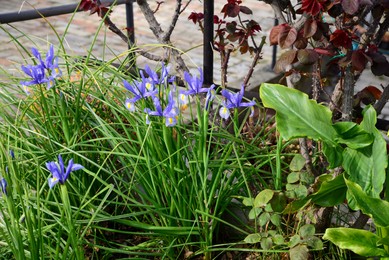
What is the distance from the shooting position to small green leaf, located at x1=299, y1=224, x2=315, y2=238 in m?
1.86

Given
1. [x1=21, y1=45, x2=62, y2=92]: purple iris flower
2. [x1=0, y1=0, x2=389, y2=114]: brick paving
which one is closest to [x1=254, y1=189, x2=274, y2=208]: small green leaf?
[x1=21, y1=45, x2=62, y2=92]: purple iris flower

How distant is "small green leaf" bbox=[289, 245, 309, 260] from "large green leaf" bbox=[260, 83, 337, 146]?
1.07 feet

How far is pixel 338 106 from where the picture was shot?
2344 millimetres

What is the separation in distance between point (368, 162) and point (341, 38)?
390mm

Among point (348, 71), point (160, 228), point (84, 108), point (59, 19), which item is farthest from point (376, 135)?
point (59, 19)

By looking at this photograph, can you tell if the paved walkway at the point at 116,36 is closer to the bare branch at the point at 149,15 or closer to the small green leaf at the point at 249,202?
the bare branch at the point at 149,15

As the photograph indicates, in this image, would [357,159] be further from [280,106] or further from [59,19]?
[59,19]

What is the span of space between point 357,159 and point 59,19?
4.69m

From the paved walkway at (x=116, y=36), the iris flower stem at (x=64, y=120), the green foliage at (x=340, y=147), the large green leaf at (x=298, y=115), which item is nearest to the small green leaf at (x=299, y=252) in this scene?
the green foliage at (x=340, y=147)

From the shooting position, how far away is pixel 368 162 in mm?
1891

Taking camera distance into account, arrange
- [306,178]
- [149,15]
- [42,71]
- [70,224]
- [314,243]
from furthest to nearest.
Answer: [149,15]
[42,71]
[306,178]
[314,243]
[70,224]

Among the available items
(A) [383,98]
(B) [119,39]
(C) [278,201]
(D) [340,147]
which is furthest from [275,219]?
(B) [119,39]

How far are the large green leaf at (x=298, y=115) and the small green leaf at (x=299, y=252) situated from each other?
326mm

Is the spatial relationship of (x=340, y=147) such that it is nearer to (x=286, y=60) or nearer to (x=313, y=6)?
(x=286, y=60)
